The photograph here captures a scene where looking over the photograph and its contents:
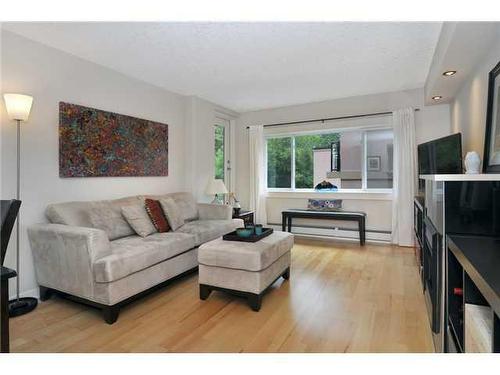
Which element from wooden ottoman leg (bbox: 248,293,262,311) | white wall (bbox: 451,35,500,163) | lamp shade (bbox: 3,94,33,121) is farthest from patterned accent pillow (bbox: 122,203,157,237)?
white wall (bbox: 451,35,500,163)

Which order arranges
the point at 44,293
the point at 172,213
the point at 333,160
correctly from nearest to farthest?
the point at 44,293, the point at 172,213, the point at 333,160

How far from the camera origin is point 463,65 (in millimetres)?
2588

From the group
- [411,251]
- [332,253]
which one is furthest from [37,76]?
[411,251]

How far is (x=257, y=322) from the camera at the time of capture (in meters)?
2.08

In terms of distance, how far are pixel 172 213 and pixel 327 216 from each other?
253cm

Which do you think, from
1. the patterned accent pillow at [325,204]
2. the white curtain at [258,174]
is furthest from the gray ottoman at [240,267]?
the white curtain at [258,174]

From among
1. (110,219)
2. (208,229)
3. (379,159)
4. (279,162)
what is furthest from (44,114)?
(379,159)

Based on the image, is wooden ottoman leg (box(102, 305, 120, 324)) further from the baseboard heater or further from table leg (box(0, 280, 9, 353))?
the baseboard heater

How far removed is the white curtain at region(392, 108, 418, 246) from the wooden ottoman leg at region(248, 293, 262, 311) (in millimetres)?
3008

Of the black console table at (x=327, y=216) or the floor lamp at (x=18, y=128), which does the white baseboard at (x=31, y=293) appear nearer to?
the floor lamp at (x=18, y=128)

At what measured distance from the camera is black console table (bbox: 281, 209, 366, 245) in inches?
171

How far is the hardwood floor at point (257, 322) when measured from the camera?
70.4 inches

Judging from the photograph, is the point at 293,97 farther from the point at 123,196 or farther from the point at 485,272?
the point at 485,272

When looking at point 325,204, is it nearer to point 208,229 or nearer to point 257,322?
point 208,229
